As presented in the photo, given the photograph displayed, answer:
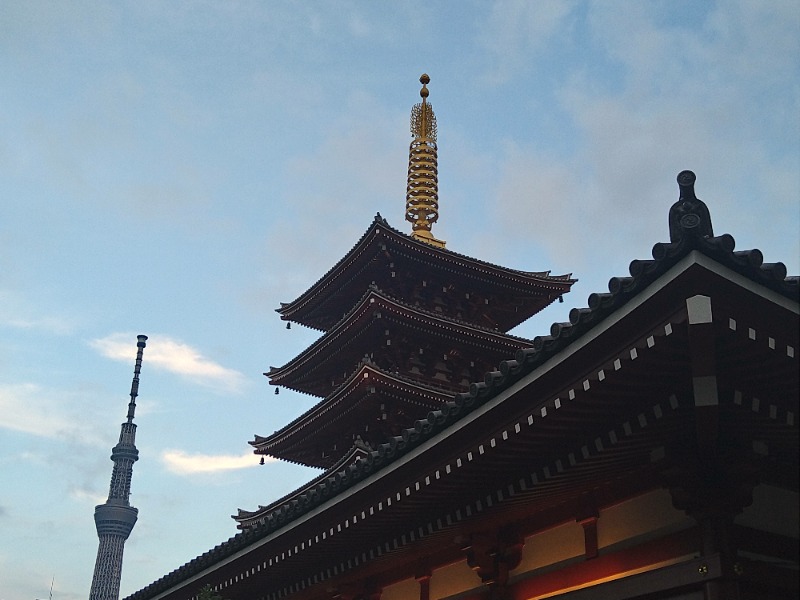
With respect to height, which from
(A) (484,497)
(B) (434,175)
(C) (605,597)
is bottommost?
(C) (605,597)

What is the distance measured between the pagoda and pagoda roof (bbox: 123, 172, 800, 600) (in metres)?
8.74

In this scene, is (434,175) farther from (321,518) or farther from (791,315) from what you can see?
(791,315)

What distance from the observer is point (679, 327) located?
19.7ft

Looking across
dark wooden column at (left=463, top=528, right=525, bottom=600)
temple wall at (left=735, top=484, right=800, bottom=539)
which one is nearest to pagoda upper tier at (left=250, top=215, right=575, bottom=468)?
dark wooden column at (left=463, top=528, right=525, bottom=600)

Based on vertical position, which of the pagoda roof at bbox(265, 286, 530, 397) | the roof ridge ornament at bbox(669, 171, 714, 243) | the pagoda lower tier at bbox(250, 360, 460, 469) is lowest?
the roof ridge ornament at bbox(669, 171, 714, 243)

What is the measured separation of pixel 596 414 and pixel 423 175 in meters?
20.3

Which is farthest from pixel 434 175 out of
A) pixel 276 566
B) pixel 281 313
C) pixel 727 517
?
Answer: pixel 727 517

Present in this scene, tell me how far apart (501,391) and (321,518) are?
14.3 feet

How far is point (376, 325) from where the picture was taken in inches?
832

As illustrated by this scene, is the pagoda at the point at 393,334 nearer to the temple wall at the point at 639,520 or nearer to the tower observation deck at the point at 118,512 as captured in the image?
the temple wall at the point at 639,520

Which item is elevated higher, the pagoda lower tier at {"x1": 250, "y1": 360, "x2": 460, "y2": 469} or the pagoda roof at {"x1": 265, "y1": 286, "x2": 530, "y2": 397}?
the pagoda roof at {"x1": 265, "y1": 286, "x2": 530, "y2": 397}

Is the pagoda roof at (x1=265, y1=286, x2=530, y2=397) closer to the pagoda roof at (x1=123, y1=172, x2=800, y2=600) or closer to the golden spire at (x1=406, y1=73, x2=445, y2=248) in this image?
the golden spire at (x1=406, y1=73, x2=445, y2=248)

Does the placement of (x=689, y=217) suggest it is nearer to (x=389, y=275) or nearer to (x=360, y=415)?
(x=360, y=415)

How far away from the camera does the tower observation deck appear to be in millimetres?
102556
